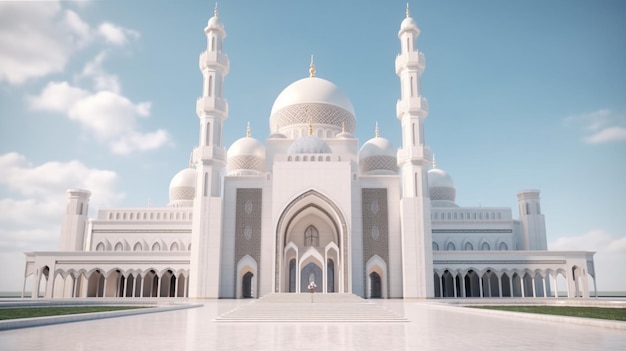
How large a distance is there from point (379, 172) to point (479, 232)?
7.06 meters

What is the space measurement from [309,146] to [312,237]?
4.96m

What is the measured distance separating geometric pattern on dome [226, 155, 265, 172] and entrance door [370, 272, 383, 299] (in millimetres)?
Result: 9512

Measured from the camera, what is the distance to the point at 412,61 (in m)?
24.0

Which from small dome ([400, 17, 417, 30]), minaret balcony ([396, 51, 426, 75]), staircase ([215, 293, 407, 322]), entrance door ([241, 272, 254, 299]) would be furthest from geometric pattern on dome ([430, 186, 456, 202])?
staircase ([215, 293, 407, 322])

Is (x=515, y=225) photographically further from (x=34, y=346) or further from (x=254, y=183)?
(x=34, y=346)

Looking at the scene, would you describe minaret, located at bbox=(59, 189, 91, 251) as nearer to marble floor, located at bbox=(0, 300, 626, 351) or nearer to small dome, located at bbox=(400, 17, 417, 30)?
small dome, located at bbox=(400, 17, 417, 30)

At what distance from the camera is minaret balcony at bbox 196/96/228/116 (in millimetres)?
23234

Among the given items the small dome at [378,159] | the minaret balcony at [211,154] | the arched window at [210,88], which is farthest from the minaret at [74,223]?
the small dome at [378,159]

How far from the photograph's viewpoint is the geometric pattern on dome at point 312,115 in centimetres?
2725

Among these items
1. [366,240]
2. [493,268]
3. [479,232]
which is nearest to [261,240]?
[366,240]

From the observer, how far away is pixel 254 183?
2336cm

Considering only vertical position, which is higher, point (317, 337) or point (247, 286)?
point (247, 286)

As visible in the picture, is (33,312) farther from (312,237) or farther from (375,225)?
(312,237)

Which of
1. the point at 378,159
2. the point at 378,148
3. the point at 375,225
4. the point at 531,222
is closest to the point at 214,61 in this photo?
the point at 378,148
